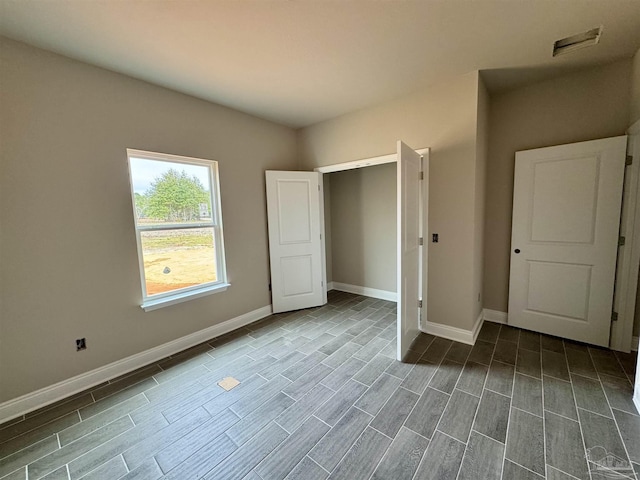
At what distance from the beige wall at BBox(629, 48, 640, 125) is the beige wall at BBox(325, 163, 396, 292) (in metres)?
2.32

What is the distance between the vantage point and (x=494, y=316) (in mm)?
3109

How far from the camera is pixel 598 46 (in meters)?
2.04

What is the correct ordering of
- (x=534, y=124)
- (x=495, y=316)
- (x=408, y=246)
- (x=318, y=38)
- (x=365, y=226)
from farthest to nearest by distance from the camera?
(x=365, y=226), (x=495, y=316), (x=534, y=124), (x=408, y=246), (x=318, y=38)

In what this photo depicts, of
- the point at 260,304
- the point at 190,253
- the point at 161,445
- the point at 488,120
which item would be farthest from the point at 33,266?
the point at 488,120

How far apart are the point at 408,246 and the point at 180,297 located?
244cm

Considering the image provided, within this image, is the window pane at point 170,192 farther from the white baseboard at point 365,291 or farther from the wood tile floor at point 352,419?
the white baseboard at point 365,291

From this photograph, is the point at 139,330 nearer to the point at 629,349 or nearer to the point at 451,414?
the point at 451,414

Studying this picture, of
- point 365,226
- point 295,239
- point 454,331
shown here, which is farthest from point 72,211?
point 454,331

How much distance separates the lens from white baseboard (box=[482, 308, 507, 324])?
3047 mm

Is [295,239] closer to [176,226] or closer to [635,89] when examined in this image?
[176,226]

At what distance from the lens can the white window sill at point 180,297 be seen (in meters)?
2.46

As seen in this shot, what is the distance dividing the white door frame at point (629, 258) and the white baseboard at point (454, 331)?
1144mm

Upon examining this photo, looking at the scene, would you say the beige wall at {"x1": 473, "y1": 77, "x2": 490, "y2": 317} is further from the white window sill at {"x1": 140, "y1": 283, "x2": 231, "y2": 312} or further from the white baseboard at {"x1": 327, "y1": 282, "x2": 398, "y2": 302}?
the white window sill at {"x1": 140, "y1": 283, "x2": 231, "y2": 312}

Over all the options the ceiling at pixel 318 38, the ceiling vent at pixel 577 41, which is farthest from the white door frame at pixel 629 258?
the ceiling at pixel 318 38
